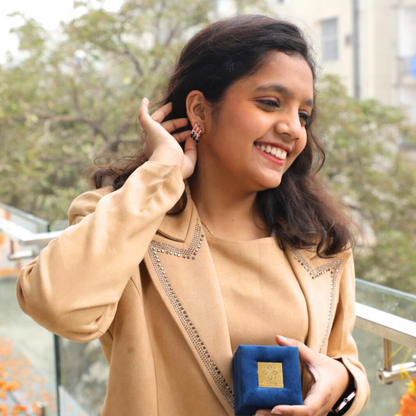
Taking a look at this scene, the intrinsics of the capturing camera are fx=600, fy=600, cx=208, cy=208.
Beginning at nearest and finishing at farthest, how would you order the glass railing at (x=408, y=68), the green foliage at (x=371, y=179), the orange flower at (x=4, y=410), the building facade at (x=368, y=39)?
the orange flower at (x=4, y=410) < the green foliage at (x=371, y=179) < the building facade at (x=368, y=39) < the glass railing at (x=408, y=68)

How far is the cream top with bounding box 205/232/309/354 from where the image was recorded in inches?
54.2

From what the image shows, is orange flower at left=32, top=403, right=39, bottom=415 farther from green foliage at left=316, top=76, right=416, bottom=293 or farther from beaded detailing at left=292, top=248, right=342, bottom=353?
green foliage at left=316, top=76, right=416, bottom=293

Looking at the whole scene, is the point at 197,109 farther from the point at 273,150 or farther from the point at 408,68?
the point at 408,68

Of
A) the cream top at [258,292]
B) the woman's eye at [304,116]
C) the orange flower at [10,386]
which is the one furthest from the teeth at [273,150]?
the orange flower at [10,386]

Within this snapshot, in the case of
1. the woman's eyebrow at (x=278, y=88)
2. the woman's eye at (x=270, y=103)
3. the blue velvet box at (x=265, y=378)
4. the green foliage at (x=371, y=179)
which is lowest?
the green foliage at (x=371, y=179)

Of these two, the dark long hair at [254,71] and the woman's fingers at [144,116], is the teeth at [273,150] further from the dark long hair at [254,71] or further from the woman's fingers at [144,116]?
the woman's fingers at [144,116]

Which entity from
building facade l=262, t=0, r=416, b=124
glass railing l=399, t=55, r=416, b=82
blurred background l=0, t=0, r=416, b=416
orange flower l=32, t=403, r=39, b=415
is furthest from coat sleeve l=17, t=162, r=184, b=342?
glass railing l=399, t=55, r=416, b=82

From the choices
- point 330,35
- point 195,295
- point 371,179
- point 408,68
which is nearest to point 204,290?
point 195,295

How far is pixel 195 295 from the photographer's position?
53.7 inches

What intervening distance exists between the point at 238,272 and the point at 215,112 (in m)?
0.40

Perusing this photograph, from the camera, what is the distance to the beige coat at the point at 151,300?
121 cm

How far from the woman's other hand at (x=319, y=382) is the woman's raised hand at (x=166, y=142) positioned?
0.47 m

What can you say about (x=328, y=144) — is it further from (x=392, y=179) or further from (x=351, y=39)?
(x=351, y=39)

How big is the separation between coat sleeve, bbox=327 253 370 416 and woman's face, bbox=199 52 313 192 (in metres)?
0.35
